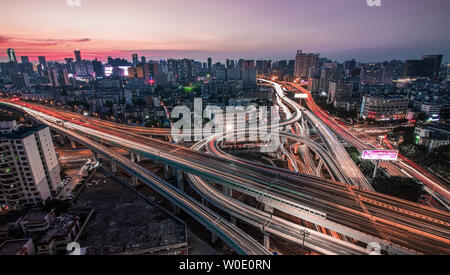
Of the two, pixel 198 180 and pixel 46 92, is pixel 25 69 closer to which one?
pixel 46 92

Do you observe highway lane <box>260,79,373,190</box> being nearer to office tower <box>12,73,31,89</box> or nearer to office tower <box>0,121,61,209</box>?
office tower <box>0,121,61,209</box>

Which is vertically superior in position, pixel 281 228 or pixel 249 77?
pixel 249 77

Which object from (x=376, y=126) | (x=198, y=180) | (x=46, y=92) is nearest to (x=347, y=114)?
(x=376, y=126)

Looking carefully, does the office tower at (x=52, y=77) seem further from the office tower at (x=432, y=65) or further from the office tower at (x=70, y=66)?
the office tower at (x=432, y=65)

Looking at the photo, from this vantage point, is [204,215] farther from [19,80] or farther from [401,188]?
[19,80]

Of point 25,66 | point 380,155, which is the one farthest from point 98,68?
point 380,155

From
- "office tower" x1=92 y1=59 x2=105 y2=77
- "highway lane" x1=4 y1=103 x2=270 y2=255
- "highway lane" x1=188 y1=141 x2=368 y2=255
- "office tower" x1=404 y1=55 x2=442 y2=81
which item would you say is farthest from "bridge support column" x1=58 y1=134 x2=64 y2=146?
"office tower" x1=404 y1=55 x2=442 y2=81

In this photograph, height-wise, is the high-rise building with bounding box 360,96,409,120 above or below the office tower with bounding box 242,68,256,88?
below
